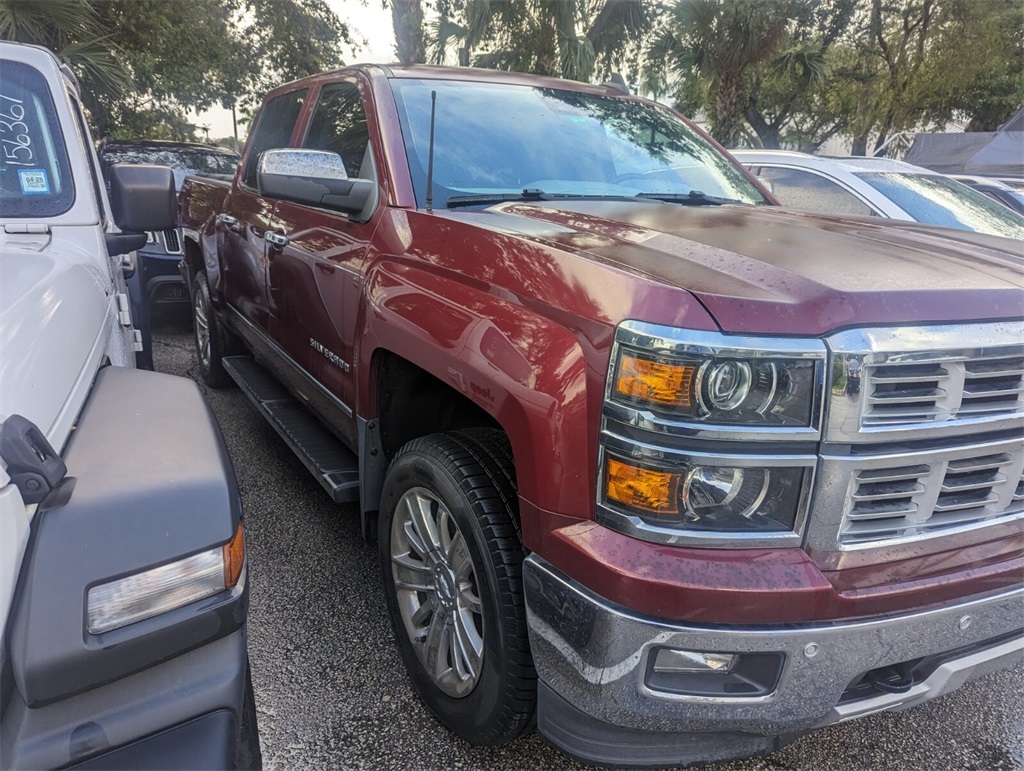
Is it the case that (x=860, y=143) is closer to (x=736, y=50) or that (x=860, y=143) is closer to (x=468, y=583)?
(x=736, y=50)

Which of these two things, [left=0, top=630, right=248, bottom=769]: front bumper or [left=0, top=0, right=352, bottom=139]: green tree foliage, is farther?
[left=0, top=0, right=352, bottom=139]: green tree foliage

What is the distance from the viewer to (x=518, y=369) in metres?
1.69

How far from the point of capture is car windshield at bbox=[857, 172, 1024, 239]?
195 inches

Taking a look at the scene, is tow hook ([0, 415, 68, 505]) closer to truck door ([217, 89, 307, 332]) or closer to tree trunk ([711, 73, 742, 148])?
truck door ([217, 89, 307, 332])

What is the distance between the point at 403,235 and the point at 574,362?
1031 mm

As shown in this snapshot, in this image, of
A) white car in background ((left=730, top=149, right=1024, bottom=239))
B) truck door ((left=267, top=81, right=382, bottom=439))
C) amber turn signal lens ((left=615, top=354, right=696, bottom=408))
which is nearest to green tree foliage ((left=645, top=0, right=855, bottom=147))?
white car in background ((left=730, top=149, right=1024, bottom=239))

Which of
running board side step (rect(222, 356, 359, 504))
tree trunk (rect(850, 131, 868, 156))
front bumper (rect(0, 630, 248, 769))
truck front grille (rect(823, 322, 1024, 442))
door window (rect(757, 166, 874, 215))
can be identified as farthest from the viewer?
tree trunk (rect(850, 131, 868, 156))

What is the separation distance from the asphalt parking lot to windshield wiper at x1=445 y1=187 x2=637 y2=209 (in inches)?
62.3

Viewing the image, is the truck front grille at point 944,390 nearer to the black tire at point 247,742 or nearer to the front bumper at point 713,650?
the front bumper at point 713,650

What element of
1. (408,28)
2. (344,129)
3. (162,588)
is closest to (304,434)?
(344,129)

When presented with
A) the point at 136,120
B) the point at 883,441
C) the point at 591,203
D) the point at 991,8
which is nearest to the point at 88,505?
the point at 883,441

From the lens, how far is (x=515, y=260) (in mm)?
1849

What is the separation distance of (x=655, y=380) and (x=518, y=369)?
376 millimetres

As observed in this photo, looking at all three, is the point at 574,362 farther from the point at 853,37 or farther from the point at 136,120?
the point at 853,37
